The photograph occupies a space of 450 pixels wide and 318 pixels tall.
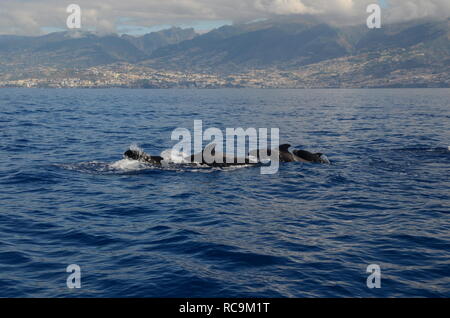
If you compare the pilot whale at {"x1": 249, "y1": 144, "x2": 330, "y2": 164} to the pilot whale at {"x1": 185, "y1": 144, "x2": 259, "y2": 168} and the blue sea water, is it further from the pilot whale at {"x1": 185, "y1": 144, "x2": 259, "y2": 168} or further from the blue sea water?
the pilot whale at {"x1": 185, "y1": 144, "x2": 259, "y2": 168}

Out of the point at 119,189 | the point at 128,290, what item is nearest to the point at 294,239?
the point at 128,290

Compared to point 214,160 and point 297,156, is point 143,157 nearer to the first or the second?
point 214,160

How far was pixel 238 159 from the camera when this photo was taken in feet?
88.3

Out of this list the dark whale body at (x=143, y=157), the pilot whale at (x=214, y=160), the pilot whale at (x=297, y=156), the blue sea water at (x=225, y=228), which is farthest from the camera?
the pilot whale at (x=297, y=156)

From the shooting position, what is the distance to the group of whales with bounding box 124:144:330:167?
2564cm

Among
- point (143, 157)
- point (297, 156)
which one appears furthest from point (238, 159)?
point (143, 157)

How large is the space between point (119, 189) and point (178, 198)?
118 inches

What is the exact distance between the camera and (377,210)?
17.0m

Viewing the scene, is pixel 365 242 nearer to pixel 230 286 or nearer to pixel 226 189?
pixel 230 286

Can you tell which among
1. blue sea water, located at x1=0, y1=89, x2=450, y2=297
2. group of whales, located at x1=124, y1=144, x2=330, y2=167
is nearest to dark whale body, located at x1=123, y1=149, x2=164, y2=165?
group of whales, located at x1=124, y1=144, x2=330, y2=167

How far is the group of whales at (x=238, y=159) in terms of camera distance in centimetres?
2564

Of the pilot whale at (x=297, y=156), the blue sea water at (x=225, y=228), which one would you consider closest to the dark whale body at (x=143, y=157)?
the blue sea water at (x=225, y=228)

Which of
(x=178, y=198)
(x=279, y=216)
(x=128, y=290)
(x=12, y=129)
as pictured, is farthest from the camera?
(x=12, y=129)

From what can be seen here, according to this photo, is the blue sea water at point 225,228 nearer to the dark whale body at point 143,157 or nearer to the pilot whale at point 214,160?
the pilot whale at point 214,160
